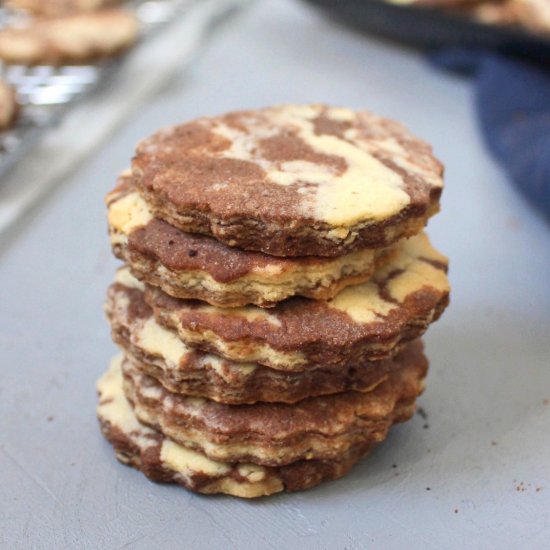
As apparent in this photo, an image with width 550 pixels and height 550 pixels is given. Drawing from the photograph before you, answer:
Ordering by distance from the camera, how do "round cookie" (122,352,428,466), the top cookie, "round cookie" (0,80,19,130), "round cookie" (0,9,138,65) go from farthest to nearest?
"round cookie" (0,9,138,65) → "round cookie" (0,80,19,130) → "round cookie" (122,352,428,466) → the top cookie

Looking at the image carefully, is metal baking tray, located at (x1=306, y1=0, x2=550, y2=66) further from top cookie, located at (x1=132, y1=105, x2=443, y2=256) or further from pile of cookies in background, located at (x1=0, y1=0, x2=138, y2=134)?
top cookie, located at (x1=132, y1=105, x2=443, y2=256)

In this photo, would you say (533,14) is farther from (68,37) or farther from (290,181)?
(290,181)

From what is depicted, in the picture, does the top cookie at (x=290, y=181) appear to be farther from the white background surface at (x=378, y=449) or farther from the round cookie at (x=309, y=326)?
the white background surface at (x=378, y=449)

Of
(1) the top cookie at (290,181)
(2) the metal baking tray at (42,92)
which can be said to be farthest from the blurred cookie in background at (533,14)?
→ (1) the top cookie at (290,181)

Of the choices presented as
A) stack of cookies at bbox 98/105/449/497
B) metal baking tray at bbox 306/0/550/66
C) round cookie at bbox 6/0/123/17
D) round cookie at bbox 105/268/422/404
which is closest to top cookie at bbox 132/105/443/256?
stack of cookies at bbox 98/105/449/497

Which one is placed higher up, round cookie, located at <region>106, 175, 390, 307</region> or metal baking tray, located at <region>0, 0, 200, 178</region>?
round cookie, located at <region>106, 175, 390, 307</region>

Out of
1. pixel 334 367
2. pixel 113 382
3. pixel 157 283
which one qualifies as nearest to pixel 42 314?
pixel 113 382

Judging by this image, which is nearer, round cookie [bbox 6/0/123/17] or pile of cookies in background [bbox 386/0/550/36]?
pile of cookies in background [bbox 386/0/550/36]
